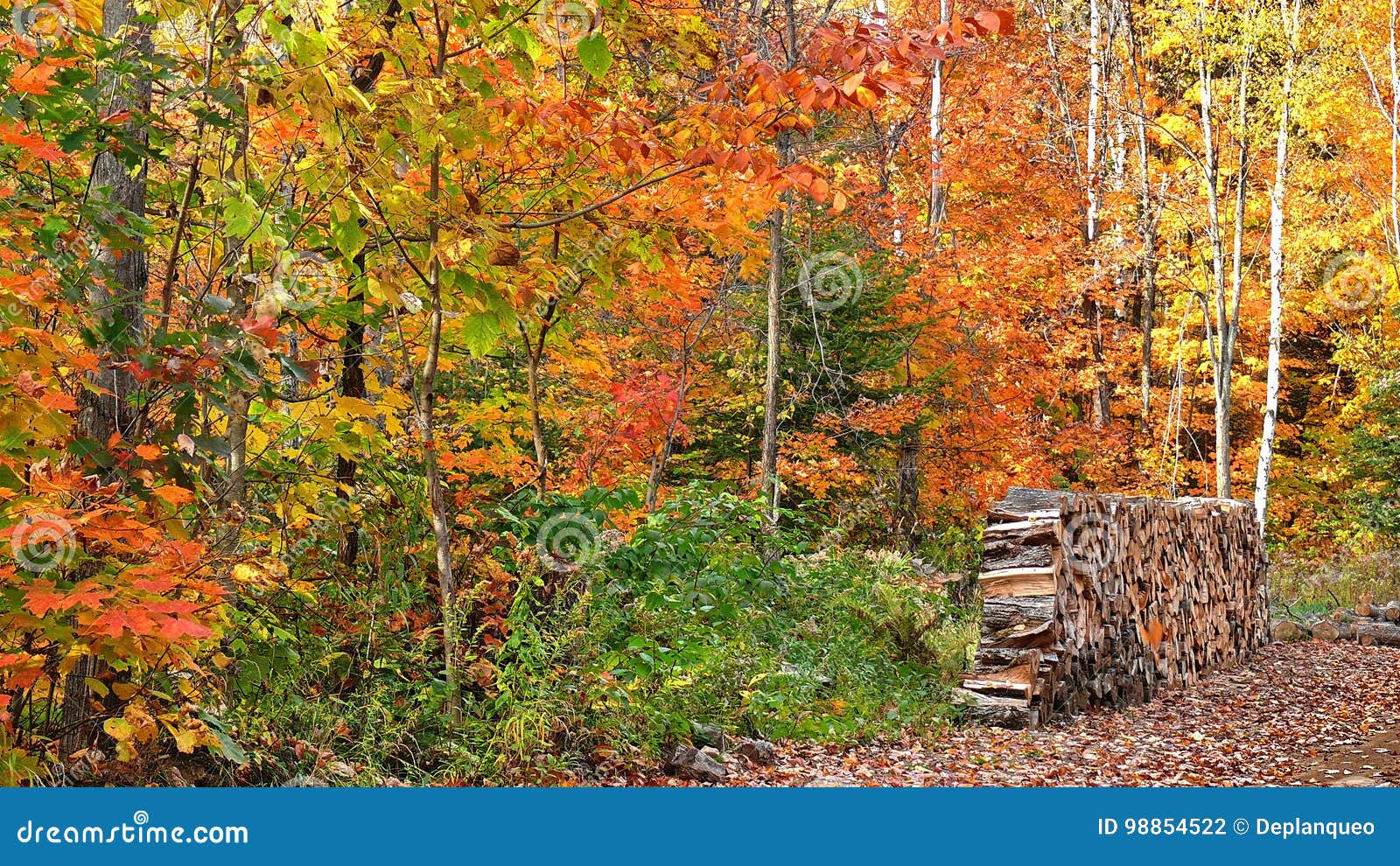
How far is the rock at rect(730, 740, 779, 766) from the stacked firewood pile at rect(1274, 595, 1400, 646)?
965 cm

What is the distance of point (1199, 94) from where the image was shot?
50.5 feet

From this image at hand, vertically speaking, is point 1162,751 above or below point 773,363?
below

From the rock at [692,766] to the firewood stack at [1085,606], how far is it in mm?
2353

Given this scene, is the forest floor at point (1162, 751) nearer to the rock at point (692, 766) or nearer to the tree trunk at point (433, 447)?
the rock at point (692, 766)

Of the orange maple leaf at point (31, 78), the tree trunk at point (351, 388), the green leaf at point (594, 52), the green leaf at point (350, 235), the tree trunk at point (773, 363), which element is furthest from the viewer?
the tree trunk at point (773, 363)

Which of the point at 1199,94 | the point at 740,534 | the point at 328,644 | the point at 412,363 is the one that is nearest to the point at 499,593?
the point at 328,644

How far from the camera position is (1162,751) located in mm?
6430

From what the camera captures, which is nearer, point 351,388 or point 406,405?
point 406,405

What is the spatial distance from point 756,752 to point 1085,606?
323 cm

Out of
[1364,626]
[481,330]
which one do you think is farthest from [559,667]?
[1364,626]

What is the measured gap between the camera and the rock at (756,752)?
211 inches

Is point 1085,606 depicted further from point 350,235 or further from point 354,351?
point 350,235

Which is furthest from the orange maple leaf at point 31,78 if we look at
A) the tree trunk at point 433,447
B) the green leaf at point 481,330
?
the green leaf at point 481,330

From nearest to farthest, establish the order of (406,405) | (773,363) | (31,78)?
1. (31,78)
2. (406,405)
3. (773,363)
